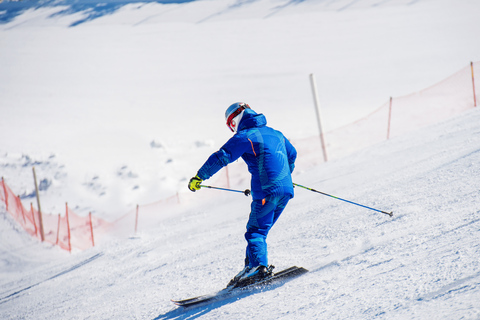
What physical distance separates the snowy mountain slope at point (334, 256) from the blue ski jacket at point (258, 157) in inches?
30.0

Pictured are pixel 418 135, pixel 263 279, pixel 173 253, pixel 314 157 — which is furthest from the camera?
pixel 314 157

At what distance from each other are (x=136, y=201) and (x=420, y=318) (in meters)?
21.5

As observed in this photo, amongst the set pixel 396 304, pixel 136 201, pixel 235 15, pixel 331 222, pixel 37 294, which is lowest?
pixel 136 201

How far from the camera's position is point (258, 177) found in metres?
3.39

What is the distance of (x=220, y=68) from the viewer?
3966cm

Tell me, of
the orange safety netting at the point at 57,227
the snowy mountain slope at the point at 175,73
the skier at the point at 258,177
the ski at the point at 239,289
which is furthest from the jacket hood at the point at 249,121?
the snowy mountain slope at the point at 175,73

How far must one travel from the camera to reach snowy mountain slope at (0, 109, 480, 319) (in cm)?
265

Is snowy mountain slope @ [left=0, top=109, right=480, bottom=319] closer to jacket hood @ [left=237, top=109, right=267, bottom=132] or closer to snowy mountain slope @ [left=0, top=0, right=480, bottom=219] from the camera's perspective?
jacket hood @ [left=237, top=109, right=267, bottom=132]

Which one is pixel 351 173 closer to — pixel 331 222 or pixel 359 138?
pixel 331 222

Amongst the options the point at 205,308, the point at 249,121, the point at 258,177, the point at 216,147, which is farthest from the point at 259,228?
the point at 216,147

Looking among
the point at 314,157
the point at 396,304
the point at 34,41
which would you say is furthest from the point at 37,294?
the point at 34,41

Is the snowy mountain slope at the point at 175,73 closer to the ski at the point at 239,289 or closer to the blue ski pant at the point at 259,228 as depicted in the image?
the ski at the point at 239,289

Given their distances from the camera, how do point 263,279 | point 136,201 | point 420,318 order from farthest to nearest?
1. point 136,201
2. point 263,279
3. point 420,318

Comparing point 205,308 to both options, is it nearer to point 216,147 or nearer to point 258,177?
point 258,177
